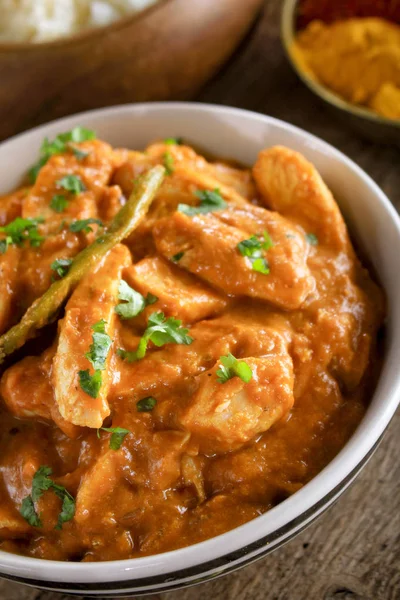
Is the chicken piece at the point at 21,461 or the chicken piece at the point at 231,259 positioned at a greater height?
the chicken piece at the point at 231,259

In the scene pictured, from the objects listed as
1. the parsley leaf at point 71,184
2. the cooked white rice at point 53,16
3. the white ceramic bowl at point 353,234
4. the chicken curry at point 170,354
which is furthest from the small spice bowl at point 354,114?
the parsley leaf at point 71,184

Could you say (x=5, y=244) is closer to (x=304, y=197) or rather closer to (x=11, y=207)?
(x=11, y=207)

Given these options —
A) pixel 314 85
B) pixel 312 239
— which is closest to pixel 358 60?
pixel 314 85

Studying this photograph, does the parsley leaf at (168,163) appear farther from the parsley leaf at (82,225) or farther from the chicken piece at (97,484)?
the chicken piece at (97,484)

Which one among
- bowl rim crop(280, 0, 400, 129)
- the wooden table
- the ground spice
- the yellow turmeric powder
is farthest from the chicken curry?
the ground spice

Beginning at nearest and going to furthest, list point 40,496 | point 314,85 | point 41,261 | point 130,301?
point 40,496 → point 130,301 → point 41,261 → point 314,85

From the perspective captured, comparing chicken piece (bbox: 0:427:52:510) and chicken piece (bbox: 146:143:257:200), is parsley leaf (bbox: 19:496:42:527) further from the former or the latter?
chicken piece (bbox: 146:143:257:200)
